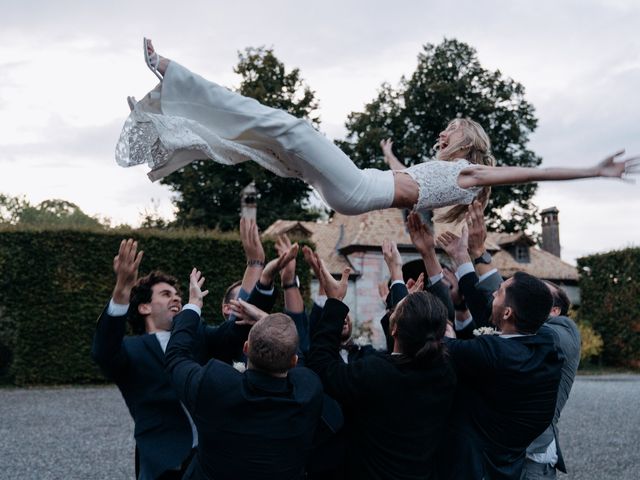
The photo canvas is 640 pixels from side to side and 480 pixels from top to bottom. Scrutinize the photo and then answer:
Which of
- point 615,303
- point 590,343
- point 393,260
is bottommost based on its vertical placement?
point 590,343

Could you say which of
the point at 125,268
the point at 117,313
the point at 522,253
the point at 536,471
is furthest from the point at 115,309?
the point at 522,253

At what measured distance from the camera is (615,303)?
2231cm

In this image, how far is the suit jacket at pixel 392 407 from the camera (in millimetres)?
2850

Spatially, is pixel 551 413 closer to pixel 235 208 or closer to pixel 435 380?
pixel 435 380

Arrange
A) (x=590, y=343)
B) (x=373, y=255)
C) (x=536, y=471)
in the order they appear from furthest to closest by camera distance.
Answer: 1. (x=373, y=255)
2. (x=590, y=343)
3. (x=536, y=471)

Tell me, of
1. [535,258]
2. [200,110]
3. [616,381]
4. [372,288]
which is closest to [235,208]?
[372,288]

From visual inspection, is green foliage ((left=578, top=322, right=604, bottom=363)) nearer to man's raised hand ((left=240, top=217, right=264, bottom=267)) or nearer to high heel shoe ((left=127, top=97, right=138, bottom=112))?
man's raised hand ((left=240, top=217, right=264, bottom=267))

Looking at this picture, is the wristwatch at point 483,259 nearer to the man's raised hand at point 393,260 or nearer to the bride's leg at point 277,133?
the man's raised hand at point 393,260

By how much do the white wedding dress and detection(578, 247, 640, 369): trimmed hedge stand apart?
67.2ft

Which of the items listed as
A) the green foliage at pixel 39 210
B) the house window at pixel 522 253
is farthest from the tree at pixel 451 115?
the green foliage at pixel 39 210

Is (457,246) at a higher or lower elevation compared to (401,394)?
higher

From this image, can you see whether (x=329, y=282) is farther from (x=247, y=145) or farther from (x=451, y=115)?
(x=451, y=115)

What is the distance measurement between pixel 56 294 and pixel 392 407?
43.9 ft

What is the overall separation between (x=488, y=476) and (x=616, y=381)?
54.5 ft
